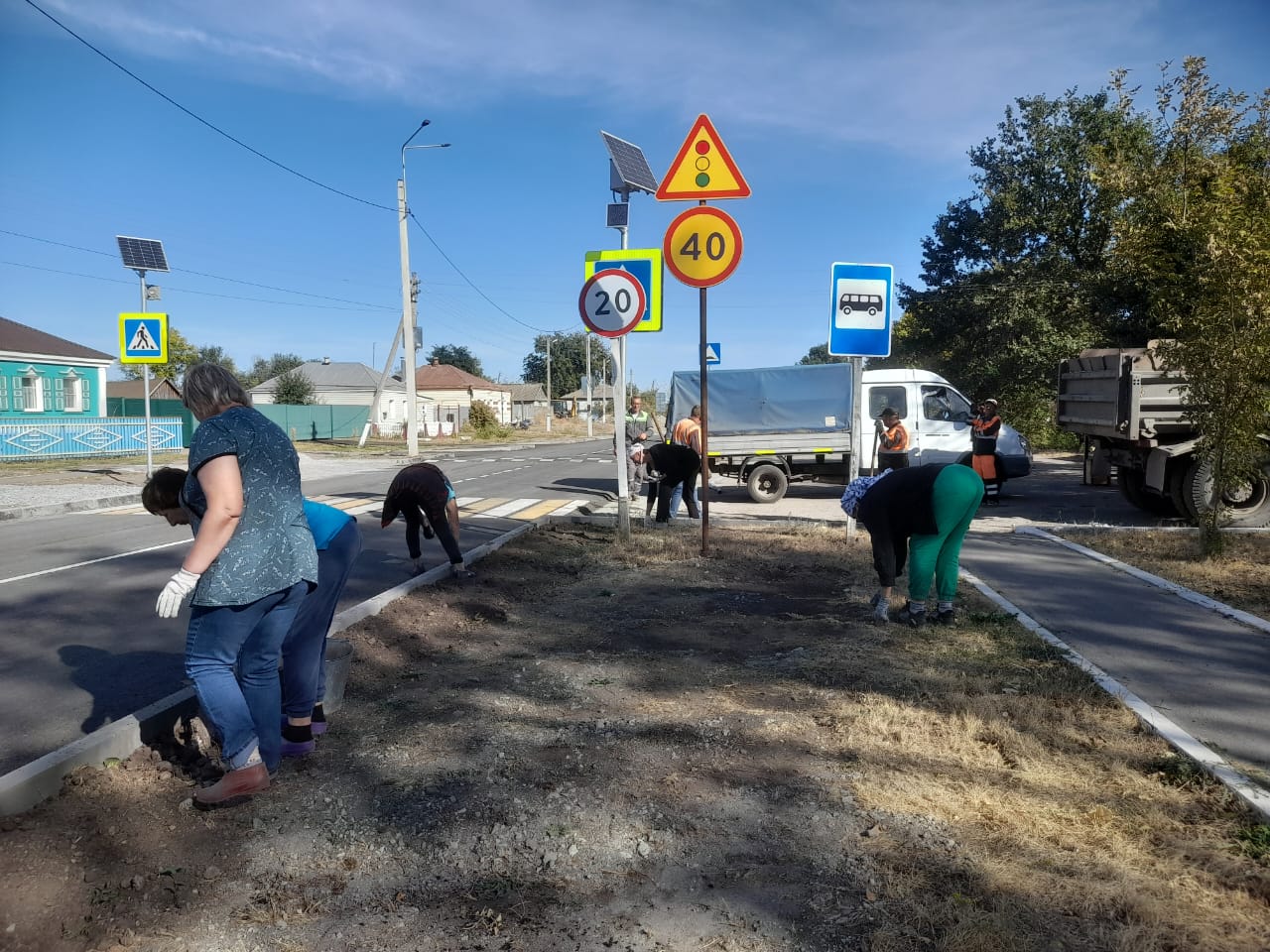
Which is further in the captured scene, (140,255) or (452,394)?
(452,394)

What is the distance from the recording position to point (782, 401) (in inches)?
656

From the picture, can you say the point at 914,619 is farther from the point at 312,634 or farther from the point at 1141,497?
the point at 1141,497

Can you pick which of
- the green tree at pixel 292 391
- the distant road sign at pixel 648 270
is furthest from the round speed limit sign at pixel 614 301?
the green tree at pixel 292 391

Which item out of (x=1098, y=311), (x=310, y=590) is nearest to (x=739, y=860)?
(x=310, y=590)

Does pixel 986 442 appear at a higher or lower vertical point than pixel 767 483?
higher

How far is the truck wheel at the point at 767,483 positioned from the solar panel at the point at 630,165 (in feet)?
19.8

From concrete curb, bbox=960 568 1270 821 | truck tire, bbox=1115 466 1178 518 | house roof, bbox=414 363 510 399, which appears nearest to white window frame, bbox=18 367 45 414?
truck tire, bbox=1115 466 1178 518

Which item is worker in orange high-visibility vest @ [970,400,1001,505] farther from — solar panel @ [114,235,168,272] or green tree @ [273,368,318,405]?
green tree @ [273,368,318,405]

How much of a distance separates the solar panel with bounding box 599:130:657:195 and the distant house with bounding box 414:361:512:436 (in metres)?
67.2

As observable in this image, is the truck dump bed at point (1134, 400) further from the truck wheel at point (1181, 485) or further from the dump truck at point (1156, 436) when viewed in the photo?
the truck wheel at point (1181, 485)

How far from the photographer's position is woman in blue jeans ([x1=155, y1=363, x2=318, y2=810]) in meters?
3.26

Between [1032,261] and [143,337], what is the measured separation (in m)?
31.1

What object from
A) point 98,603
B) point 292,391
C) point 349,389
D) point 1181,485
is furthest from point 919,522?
point 349,389

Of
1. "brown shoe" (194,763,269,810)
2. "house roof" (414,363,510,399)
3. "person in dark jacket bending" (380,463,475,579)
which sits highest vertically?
"house roof" (414,363,510,399)
